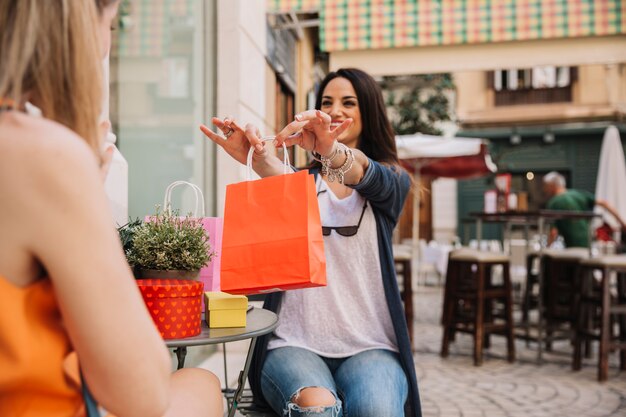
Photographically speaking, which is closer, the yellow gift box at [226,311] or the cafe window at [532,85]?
the yellow gift box at [226,311]

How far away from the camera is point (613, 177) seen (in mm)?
8219

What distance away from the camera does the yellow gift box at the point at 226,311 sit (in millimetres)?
1638

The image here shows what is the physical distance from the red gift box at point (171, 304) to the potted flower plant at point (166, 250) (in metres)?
0.06

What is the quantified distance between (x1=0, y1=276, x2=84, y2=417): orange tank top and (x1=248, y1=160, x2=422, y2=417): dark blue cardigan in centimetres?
123

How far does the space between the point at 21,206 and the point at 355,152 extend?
1.35 meters

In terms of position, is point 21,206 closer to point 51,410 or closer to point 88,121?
point 88,121

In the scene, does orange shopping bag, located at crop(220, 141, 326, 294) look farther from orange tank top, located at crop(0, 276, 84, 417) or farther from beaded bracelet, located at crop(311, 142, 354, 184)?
orange tank top, located at crop(0, 276, 84, 417)

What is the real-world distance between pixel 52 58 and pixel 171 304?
30.4 inches

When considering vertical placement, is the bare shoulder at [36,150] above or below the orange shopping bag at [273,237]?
above

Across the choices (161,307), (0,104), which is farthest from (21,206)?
(161,307)

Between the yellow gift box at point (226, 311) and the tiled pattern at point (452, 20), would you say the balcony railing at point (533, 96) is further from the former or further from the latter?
the yellow gift box at point (226, 311)

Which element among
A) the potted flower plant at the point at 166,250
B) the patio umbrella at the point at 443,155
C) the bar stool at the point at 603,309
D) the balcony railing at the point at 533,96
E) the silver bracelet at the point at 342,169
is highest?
the balcony railing at the point at 533,96

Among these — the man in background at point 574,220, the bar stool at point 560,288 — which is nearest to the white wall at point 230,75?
the bar stool at point 560,288

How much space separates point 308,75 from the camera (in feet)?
31.6
